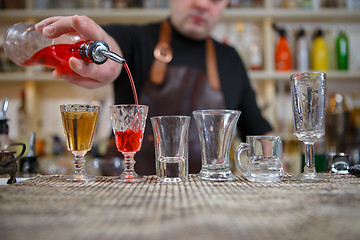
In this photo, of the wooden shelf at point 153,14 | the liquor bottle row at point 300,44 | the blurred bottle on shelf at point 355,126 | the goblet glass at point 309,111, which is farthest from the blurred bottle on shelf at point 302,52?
the goblet glass at point 309,111

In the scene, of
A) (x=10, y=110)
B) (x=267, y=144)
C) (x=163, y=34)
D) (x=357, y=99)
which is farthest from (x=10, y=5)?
(x=357, y=99)

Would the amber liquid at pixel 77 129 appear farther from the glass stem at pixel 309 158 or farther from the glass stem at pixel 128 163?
the glass stem at pixel 309 158

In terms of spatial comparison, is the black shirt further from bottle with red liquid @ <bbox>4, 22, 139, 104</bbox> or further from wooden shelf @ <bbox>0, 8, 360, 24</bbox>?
wooden shelf @ <bbox>0, 8, 360, 24</bbox>

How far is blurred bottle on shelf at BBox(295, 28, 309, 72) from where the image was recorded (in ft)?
8.13

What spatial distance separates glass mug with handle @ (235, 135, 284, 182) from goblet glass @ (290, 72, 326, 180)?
0.22 feet

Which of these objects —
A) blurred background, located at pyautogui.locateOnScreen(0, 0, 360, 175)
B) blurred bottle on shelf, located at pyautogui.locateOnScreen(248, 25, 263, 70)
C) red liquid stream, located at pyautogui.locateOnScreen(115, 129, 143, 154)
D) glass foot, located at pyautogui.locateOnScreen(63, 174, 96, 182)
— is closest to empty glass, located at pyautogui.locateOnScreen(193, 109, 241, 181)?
red liquid stream, located at pyautogui.locateOnScreen(115, 129, 143, 154)

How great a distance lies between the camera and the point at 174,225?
1.31 feet

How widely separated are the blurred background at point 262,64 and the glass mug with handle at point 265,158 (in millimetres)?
1649

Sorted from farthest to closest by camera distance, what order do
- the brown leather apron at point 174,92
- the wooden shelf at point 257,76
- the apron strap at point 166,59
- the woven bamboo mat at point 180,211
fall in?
the wooden shelf at point 257,76, the apron strap at point 166,59, the brown leather apron at point 174,92, the woven bamboo mat at point 180,211

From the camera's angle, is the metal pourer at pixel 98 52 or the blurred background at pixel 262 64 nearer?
the metal pourer at pixel 98 52

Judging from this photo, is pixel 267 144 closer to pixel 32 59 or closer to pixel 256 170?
pixel 256 170

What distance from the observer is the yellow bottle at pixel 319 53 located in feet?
8.15

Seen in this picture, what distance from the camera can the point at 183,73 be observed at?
1.73 metres

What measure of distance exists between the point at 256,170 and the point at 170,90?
3.15 feet
